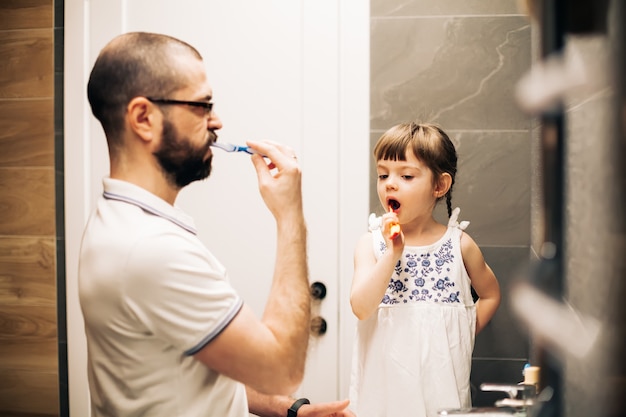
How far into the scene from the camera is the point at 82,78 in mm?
1756

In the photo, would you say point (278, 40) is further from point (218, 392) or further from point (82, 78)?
point (218, 392)

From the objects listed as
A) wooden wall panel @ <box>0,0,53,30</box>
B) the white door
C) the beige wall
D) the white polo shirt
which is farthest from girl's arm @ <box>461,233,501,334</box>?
wooden wall panel @ <box>0,0,53,30</box>

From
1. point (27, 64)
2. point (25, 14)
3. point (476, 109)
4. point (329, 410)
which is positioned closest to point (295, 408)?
point (329, 410)

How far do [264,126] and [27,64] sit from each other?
715 millimetres

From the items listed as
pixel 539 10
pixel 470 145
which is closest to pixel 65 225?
pixel 470 145

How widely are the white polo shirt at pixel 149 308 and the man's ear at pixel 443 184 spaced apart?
64cm

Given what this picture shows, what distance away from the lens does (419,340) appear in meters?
1.35

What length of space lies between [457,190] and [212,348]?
952 mm

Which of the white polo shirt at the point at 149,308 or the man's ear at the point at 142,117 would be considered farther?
the man's ear at the point at 142,117

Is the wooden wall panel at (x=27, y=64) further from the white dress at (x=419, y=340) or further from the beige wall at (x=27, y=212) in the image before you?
the white dress at (x=419, y=340)

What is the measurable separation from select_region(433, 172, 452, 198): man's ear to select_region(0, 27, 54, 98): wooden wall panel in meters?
1.13

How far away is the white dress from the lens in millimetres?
1333

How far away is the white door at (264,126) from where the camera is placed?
5.49 feet

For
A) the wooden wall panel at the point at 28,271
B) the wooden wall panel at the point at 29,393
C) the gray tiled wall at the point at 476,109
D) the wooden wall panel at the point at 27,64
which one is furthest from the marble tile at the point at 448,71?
the wooden wall panel at the point at 29,393
